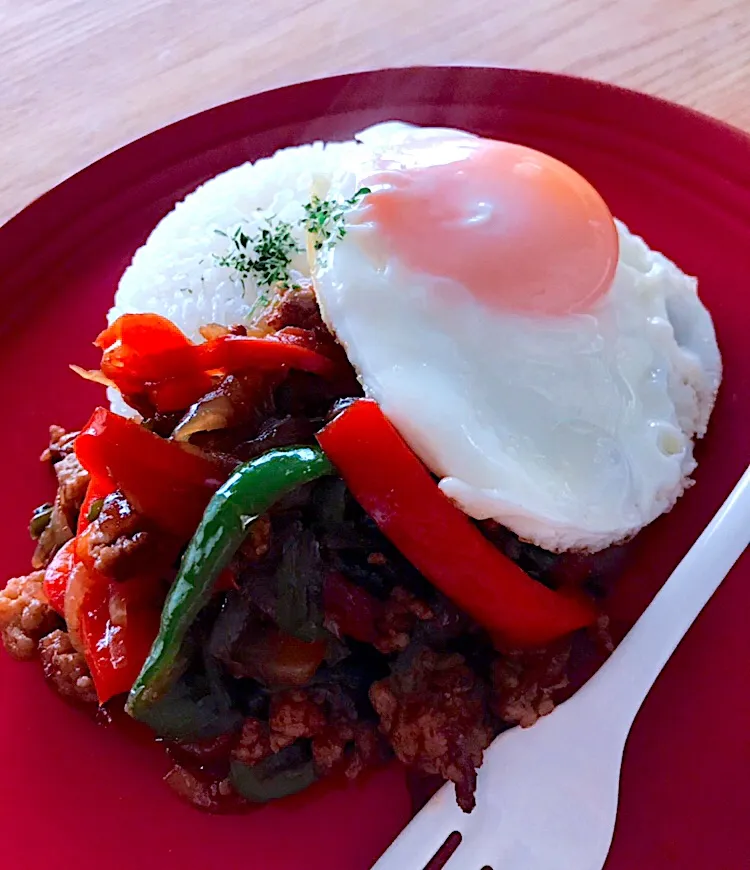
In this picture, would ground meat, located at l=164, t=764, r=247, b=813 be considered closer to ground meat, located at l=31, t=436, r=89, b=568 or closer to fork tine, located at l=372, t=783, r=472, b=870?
fork tine, located at l=372, t=783, r=472, b=870

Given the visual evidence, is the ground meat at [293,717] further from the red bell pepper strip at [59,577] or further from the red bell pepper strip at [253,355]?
the red bell pepper strip at [253,355]

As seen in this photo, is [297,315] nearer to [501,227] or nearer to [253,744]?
[501,227]

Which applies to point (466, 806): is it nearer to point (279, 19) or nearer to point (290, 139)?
point (290, 139)

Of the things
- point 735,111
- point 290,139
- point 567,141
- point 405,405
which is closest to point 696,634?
point 405,405

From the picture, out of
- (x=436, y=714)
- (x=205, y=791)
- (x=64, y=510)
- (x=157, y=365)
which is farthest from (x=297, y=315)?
(x=205, y=791)

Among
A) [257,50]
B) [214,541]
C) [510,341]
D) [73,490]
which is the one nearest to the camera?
[214,541]

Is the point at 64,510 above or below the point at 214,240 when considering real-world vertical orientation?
below

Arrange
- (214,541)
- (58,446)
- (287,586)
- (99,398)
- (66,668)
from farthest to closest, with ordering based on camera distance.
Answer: (99,398) < (58,446) < (66,668) < (287,586) < (214,541)
